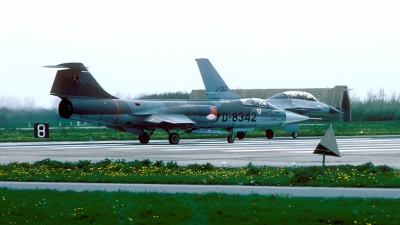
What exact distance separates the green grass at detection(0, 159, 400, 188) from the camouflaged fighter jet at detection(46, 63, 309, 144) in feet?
39.5

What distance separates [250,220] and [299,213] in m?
0.86

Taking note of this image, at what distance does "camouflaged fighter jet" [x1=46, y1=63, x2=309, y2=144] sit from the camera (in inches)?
1277

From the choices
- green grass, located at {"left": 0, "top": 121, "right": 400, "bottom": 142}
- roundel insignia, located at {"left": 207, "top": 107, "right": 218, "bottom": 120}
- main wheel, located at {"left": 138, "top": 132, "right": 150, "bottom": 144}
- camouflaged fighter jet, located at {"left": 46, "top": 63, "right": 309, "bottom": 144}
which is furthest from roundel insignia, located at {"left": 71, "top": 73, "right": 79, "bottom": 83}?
green grass, located at {"left": 0, "top": 121, "right": 400, "bottom": 142}

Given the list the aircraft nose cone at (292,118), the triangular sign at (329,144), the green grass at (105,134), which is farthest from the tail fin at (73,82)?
the triangular sign at (329,144)

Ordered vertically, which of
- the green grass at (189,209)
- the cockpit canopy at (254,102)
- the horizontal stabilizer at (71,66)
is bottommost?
the green grass at (189,209)

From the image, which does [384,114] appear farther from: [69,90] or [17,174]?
[17,174]

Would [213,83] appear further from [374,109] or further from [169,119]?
[374,109]

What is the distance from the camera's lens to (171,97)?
185 feet

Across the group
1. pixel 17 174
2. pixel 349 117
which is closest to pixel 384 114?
pixel 349 117

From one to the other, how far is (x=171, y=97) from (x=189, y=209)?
44963 millimetres

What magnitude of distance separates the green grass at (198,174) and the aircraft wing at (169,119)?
1579cm

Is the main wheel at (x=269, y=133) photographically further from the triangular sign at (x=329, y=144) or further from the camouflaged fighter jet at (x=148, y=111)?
the triangular sign at (x=329, y=144)

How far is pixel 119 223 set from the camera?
10.8m

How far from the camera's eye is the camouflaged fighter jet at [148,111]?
32438 millimetres
